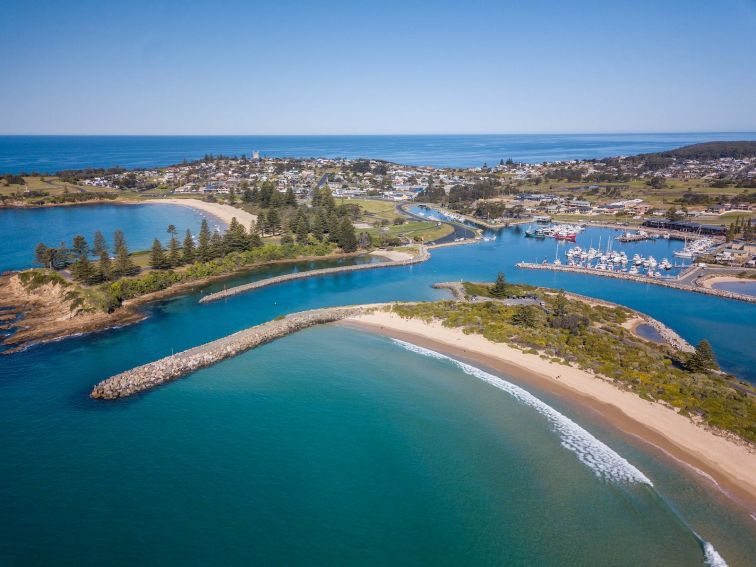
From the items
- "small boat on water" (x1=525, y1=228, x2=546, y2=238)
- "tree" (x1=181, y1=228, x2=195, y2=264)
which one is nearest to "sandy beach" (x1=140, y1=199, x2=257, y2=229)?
"tree" (x1=181, y1=228, x2=195, y2=264)

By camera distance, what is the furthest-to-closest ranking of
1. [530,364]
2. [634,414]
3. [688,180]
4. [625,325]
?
[688,180] → [625,325] → [530,364] → [634,414]

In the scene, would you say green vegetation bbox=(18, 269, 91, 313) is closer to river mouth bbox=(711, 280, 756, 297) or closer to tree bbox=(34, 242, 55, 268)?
tree bbox=(34, 242, 55, 268)

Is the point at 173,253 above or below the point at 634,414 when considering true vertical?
above

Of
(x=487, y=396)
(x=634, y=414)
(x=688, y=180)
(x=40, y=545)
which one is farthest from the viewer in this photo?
(x=688, y=180)

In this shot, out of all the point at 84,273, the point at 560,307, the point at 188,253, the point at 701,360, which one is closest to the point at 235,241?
the point at 188,253

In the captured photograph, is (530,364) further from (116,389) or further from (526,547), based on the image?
(116,389)

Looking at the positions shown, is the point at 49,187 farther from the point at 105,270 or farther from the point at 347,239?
the point at 347,239

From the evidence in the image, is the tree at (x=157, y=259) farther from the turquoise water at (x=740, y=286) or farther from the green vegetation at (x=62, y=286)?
the turquoise water at (x=740, y=286)

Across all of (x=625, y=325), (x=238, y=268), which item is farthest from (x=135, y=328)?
(x=625, y=325)
